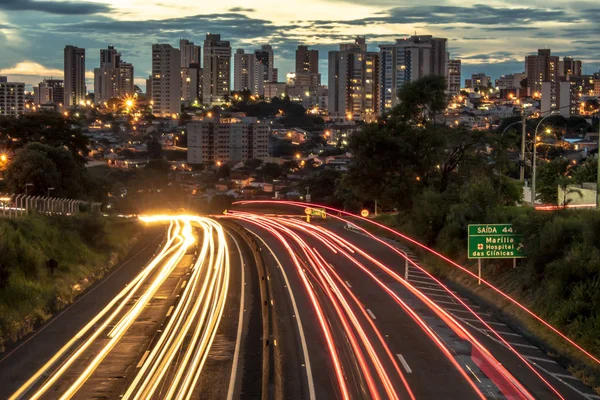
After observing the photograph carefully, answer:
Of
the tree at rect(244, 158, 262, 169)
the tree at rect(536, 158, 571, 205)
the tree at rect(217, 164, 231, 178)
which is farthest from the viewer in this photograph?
the tree at rect(244, 158, 262, 169)

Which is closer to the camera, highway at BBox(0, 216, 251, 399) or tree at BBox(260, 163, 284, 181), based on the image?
highway at BBox(0, 216, 251, 399)

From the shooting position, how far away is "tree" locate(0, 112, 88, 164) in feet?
322

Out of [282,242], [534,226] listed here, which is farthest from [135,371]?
[282,242]

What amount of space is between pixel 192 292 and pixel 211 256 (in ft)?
45.3

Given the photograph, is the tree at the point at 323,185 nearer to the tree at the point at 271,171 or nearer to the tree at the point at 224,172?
the tree at the point at 271,171

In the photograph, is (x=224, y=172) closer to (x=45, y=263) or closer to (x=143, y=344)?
(x=45, y=263)

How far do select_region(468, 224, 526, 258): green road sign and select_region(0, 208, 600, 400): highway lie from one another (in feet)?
6.85

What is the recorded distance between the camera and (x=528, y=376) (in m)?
22.2

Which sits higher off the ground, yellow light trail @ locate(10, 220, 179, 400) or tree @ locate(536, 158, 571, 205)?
tree @ locate(536, 158, 571, 205)

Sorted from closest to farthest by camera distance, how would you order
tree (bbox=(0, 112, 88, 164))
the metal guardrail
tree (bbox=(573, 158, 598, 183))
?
the metal guardrail < tree (bbox=(573, 158, 598, 183)) < tree (bbox=(0, 112, 88, 164))

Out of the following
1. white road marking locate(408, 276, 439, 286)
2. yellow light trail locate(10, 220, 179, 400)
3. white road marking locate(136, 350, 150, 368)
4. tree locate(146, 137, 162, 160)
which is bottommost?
yellow light trail locate(10, 220, 179, 400)

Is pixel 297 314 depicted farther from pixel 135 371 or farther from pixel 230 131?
pixel 230 131

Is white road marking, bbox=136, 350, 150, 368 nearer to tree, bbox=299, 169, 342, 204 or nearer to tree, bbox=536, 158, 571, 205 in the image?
tree, bbox=536, 158, 571, 205

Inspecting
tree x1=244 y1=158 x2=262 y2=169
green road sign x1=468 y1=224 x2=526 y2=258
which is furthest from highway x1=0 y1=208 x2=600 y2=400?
tree x1=244 y1=158 x2=262 y2=169
